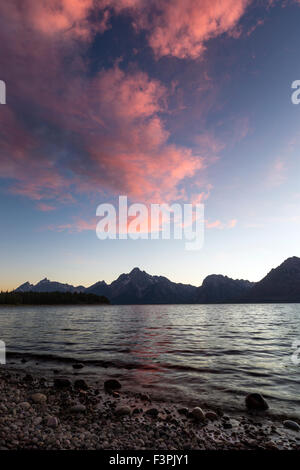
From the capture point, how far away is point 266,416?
1009cm

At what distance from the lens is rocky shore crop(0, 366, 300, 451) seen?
7.23 meters

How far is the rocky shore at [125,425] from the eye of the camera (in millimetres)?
7227

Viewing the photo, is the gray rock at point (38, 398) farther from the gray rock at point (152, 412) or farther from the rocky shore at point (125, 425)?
the gray rock at point (152, 412)

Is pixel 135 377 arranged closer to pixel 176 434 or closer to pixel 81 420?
pixel 81 420

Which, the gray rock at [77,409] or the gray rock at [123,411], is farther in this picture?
the gray rock at [77,409]

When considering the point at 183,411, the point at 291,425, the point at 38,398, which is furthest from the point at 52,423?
the point at 291,425

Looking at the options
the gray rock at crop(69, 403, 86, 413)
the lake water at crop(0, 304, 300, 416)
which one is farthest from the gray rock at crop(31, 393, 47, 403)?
the lake water at crop(0, 304, 300, 416)

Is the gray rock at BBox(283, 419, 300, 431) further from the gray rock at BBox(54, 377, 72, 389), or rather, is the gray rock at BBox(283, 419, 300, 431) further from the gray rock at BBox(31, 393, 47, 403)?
the gray rock at BBox(54, 377, 72, 389)

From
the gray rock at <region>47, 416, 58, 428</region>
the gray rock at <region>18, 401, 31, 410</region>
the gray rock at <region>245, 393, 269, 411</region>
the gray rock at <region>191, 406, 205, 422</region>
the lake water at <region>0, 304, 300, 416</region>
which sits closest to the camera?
the gray rock at <region>47, 416, 58, 428</region>

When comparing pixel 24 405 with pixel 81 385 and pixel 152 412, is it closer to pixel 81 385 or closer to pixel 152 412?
pixel 81 385

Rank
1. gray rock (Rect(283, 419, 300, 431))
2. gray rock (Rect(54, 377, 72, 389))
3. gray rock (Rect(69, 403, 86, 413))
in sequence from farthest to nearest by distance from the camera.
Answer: gray rock (Rect(54, 377, 72, 389)), gray rock (Rect(69, 403, 86, 413)), gray rock (Rect(283, 419, 300, 431))

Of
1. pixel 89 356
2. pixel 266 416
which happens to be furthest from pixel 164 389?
pixel 89 356

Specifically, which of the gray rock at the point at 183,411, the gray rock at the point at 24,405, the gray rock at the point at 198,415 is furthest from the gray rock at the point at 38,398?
the gray rock at the point at 198,415
